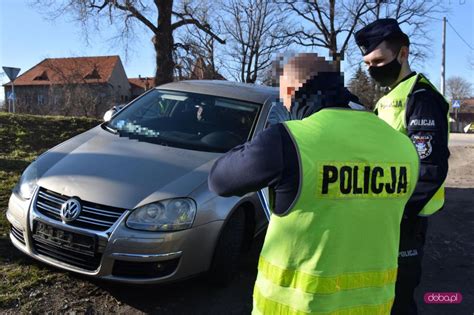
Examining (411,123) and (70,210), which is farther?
(70,210)

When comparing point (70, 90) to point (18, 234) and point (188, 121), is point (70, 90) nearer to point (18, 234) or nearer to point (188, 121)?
point (188, 121)

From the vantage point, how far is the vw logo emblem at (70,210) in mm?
3191

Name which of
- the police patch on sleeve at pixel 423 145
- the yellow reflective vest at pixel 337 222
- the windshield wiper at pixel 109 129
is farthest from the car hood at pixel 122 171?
the yellow reflective vest at pixel 337 222

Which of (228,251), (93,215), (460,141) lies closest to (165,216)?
(93,215)

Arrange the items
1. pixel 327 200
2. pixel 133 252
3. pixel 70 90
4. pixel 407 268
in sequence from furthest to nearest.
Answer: pixel 70 90
pixel 133 252
pixel 407 268
pixel 327 200

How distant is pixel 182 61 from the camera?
18.0 m

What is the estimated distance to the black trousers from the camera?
231cm

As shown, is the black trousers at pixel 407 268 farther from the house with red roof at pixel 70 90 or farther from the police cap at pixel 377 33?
the house with red roof at pixel 70 90

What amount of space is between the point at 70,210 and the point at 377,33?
2.33 metres

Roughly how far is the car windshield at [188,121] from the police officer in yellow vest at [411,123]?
1885 mm

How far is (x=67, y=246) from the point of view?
3230 mm

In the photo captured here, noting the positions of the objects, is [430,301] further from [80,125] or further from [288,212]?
[80,125]

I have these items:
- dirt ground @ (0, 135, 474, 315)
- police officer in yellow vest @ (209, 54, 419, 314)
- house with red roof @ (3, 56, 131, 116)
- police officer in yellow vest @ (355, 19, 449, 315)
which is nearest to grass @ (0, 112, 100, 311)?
dirt ground @ (0, 135, 474, 315)

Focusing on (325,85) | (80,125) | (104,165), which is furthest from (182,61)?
(325,85)
